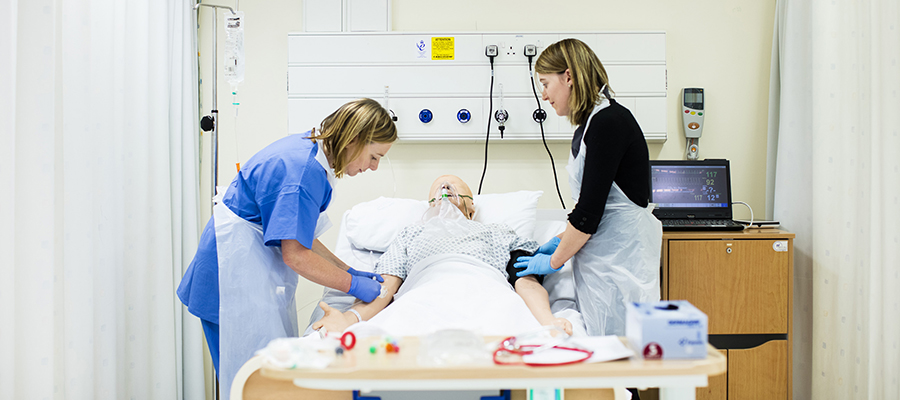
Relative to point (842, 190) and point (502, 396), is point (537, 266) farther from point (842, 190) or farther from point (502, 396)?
point (842, 190)

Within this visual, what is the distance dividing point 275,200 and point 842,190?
81.4 inches

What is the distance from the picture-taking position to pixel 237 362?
1.46 metres

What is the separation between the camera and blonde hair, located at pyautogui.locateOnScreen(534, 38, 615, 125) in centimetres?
147

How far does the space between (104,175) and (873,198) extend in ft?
8.86

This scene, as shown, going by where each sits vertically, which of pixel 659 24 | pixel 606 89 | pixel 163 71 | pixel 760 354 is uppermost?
pixel 659 24

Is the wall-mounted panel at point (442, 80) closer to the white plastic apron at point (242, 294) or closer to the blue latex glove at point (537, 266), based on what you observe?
the blue latex glove at point (537, 266)

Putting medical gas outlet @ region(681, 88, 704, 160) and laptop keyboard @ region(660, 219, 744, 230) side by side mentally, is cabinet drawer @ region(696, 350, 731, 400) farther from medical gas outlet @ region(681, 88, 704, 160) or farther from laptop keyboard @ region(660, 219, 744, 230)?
medical gas outlet @ region(681, 88, 704, 160)

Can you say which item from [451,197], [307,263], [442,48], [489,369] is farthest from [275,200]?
[442,48]

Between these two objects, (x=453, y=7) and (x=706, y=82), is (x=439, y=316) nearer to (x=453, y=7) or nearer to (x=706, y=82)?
(x=453, y=7)

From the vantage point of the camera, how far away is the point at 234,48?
6.35 ft

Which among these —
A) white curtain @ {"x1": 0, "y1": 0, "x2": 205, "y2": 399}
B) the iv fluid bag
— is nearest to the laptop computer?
the iv fluid bag

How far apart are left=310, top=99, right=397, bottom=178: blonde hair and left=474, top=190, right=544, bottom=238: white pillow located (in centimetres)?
92

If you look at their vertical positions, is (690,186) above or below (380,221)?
above

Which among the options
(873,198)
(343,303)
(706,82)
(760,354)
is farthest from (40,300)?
(706,82)
